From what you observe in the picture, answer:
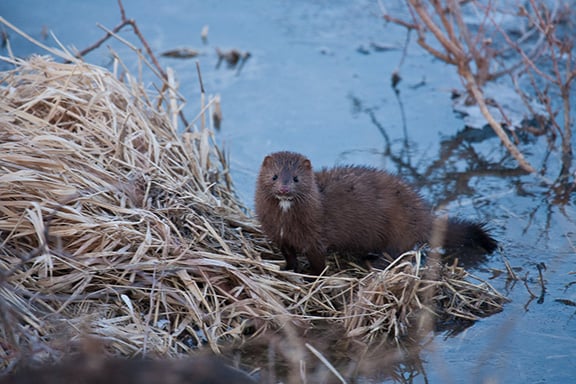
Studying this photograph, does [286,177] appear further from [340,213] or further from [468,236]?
[468,236]

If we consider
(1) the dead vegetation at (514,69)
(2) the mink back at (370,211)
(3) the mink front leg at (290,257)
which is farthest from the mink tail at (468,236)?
→ (1) the dead vegetation at (514,69)

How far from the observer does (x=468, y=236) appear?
17.3ft

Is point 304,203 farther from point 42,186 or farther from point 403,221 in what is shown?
point 42,186

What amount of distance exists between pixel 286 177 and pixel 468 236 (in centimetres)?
128

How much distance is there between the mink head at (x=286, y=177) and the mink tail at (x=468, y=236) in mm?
1024

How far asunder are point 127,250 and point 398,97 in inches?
155

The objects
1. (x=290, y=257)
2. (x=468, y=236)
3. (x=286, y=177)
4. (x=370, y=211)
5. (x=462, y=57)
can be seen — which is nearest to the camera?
(x=286, y=177)

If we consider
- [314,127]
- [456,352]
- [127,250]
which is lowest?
[456,352]

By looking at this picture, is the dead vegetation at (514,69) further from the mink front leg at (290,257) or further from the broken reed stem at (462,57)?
the mink front leg at (290,257)

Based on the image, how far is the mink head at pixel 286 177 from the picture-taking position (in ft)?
15.3

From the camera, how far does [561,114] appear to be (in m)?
7.50

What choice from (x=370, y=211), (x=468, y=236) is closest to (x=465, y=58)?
(x=468, y=236)

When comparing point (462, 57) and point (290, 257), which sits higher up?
point (462, 57)

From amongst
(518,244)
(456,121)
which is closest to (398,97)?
(456,121)
